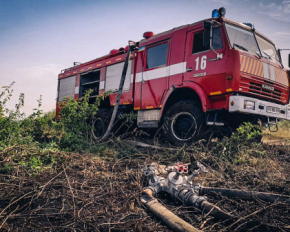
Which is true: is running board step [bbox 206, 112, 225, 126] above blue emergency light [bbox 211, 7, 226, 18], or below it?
below

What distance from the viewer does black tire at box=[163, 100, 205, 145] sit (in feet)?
17.6

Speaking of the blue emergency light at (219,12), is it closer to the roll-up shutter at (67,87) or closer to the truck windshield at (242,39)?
the truck windshield at (242,39)

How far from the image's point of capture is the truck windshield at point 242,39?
537cm

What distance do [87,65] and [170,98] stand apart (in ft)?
15.3

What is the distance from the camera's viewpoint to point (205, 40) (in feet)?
17.3

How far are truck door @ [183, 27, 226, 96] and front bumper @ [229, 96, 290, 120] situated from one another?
0.39m

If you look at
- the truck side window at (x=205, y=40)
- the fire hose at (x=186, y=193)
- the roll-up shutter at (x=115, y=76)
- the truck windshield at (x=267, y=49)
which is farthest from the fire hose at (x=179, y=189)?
the roll-up shutter at (x=115, y=76)

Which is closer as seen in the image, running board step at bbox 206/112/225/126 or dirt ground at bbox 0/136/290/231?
dirt ground at bbox 0/136/290/231

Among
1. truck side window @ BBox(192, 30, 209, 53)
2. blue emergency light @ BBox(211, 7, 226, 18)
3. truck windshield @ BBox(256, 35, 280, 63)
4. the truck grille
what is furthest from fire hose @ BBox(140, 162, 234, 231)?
truck windshield @ BBox(256, 35, 280, 63)

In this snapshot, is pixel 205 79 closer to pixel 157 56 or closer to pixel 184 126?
pixel 184 126

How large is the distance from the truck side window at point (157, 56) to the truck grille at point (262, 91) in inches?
88.3

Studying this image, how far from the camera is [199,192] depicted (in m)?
2.81

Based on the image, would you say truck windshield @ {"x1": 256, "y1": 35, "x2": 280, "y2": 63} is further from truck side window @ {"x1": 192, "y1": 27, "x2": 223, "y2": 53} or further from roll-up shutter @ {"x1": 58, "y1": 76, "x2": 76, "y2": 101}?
roll-up shutter @ {"x1": 58, "y1": 76, "x2": 76, "y2": 101}

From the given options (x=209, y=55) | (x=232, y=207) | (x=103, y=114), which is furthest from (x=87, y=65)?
(x=232, y=207)
